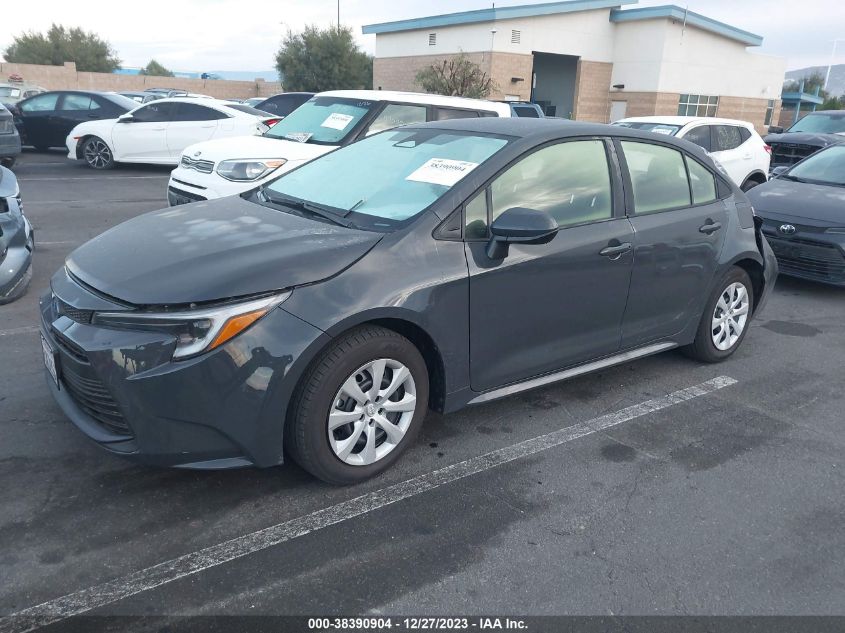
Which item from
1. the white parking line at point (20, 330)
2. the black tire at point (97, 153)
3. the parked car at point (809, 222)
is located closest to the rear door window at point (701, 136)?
the parked car at point (809, 222)

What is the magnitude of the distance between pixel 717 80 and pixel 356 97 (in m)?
32.1

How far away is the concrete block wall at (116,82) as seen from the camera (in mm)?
36188

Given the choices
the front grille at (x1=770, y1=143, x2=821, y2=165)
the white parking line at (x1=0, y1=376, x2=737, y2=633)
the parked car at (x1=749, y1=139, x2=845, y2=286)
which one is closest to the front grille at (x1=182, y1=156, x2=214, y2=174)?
the white parking line at (x1=0, y1=376, x2=737, y2=633)

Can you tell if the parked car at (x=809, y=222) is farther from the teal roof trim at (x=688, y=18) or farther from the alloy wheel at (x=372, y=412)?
the teal roof trim at (x=688, y=18)

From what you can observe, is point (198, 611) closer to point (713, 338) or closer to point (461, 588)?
point (461, 588)

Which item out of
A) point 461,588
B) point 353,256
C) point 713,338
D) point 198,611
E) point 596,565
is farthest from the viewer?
point 713,338

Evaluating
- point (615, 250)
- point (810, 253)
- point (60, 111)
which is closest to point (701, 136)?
point (810, 253)

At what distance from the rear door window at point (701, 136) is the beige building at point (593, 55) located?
1954cm

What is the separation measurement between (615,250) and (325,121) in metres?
5.36

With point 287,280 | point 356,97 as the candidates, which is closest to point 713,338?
point 287,280

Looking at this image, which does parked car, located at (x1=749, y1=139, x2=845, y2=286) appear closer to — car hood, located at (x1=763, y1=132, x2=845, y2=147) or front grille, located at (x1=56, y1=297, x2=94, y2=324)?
front grille, located at (x1=56, y1=297, x2=94, y2=324)

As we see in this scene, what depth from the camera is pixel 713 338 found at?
197 inches

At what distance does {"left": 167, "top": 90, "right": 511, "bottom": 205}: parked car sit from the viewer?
7.82 meters

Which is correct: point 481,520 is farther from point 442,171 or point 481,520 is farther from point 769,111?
point 769,111
